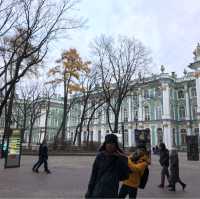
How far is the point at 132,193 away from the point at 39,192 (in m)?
4.75

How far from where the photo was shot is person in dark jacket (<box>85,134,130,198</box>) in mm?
4023

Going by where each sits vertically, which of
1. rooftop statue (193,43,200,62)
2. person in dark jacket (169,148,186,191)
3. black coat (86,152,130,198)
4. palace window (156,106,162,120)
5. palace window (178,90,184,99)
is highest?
rooftop statue (193,43,200,62)

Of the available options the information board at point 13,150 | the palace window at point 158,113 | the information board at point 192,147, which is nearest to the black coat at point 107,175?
the information board at point 13,150

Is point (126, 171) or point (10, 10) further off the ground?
point (10, 10)

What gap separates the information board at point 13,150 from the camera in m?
17.2

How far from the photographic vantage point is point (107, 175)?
408 centimetres

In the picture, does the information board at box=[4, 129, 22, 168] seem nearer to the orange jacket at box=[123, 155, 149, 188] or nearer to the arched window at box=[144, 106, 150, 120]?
the orange jacket at box=[123, 155, 149, 188]

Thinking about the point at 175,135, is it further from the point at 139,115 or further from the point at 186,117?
the point at 139,115

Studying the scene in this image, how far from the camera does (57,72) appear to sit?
3541 cm

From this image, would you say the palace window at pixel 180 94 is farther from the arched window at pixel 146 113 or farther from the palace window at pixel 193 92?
the arched window at pixel 146 113

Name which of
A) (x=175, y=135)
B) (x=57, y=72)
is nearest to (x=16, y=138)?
(x=57, y=72)

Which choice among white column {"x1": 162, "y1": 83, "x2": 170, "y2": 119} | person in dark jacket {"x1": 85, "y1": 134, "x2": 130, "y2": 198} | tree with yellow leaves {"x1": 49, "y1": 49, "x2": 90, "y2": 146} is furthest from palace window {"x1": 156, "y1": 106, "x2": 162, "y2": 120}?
person in dark jacket {"x1": 85, "y1": 134, "x2": 130, "y2": 198}

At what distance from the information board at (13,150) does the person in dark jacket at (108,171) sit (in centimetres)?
1398

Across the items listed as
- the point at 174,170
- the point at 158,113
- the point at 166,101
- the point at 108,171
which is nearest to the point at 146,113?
the point at 158,113
